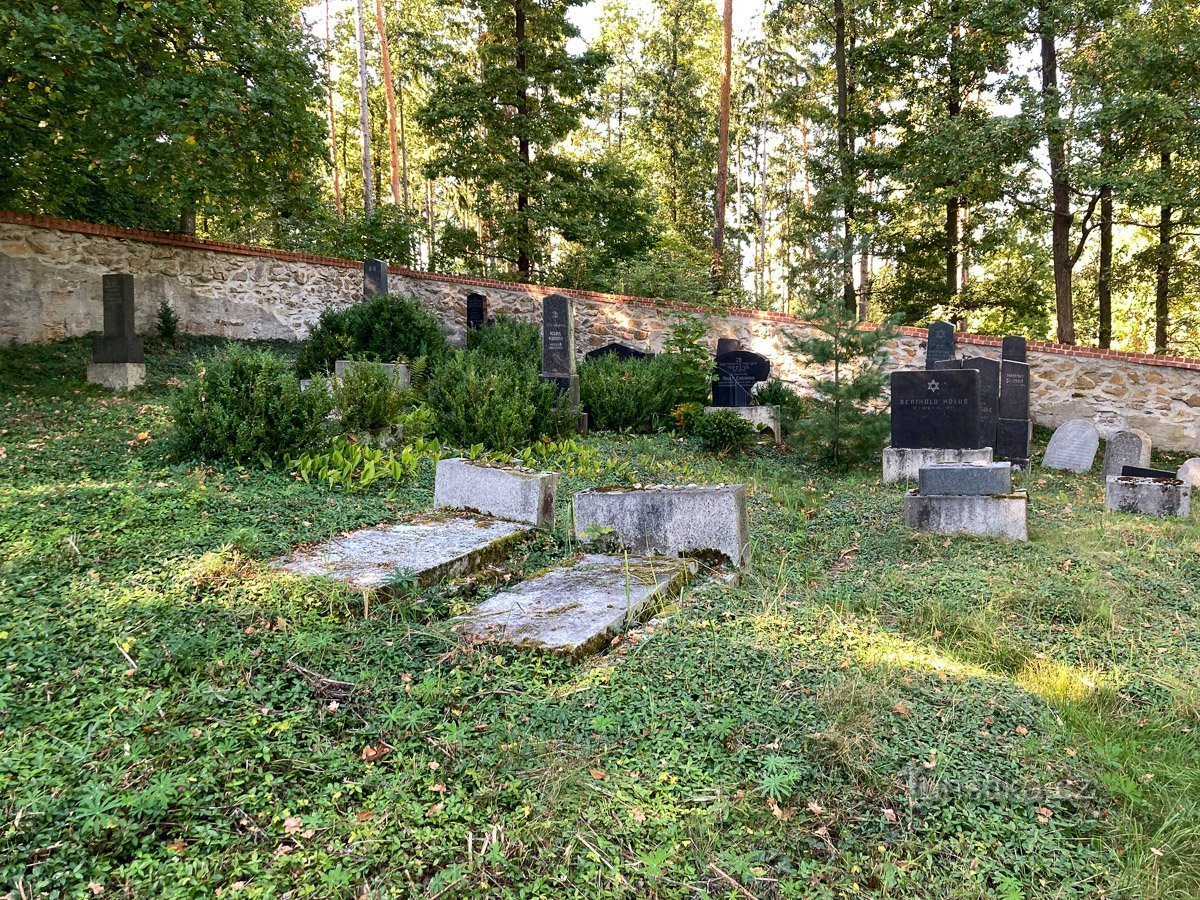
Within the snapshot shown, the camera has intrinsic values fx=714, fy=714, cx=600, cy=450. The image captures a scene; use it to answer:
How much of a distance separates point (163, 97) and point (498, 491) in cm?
657

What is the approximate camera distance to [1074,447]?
10.6 metres

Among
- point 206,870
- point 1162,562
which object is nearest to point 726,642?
point 206,870

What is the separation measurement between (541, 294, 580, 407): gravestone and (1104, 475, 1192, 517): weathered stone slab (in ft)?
20.7

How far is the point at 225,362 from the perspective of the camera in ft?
18.8

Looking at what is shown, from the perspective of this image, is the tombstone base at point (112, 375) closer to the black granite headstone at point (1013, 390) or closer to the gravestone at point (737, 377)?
the gravestone at point (737, 377)

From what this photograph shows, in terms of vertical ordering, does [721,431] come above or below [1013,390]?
below

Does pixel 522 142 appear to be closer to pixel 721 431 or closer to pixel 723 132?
pixel 723 132

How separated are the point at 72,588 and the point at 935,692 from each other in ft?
12.2

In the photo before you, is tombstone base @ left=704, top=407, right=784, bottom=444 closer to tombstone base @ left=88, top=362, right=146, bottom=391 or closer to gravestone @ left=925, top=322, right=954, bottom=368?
gravestone @ left=925, top=322, right=954, bottom=368

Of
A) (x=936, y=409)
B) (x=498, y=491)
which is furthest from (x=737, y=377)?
(x=498, y=491)

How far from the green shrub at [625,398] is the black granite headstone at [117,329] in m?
6.00

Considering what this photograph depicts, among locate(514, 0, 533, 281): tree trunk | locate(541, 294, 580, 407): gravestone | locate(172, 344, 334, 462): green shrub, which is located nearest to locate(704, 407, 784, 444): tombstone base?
locate(541, 294, 580, 407): gravestone

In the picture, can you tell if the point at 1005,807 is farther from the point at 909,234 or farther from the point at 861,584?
the point at 909,234

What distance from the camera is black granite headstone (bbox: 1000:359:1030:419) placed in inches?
412
